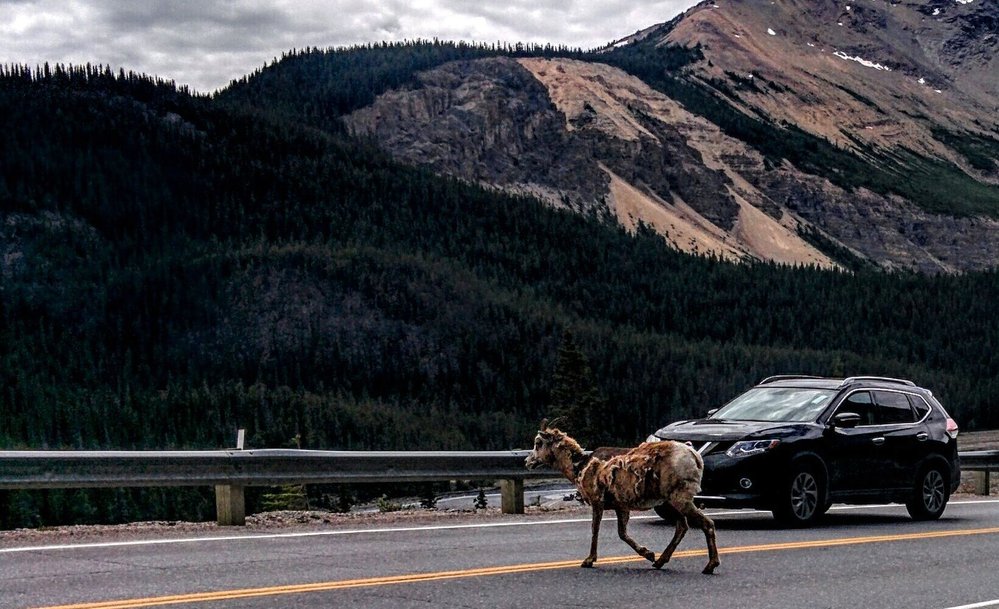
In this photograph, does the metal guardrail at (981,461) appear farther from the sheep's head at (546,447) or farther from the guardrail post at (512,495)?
the sheep's head at (546,447)

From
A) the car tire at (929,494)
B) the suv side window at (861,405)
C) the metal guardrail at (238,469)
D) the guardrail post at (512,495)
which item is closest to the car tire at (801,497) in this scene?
the suv side window at (861,405)

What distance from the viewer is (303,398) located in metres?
128

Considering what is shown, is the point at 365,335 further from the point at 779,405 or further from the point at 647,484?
the point at 647,484

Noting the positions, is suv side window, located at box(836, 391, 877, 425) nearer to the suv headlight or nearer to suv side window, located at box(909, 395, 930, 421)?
suv side window, located at box(909, 395, 930, 421)

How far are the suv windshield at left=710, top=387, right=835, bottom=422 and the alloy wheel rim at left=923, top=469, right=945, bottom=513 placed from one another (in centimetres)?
211

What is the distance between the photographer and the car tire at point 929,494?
1789 cm

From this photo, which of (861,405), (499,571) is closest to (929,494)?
(861,405)

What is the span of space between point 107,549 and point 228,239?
7335 inches

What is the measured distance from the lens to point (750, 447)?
51.8 feet

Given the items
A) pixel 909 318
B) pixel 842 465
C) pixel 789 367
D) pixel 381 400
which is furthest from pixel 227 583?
pixel 909 318

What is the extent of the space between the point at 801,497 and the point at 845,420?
1.16 meters

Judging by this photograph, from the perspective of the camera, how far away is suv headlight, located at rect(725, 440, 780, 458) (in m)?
15.7

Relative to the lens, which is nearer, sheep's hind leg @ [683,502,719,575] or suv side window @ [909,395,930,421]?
sheep's hind leg @ [683,502,719,575]

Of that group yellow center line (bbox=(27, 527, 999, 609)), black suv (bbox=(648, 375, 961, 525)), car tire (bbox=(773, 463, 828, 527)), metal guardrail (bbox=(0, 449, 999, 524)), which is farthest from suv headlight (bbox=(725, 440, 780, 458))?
metal guardrail (bbox=(0, 449, 999, 524))
